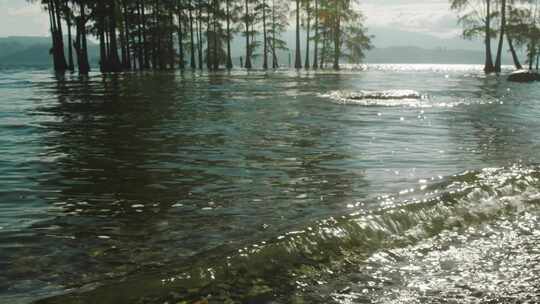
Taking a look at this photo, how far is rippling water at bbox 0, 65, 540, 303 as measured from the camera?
3041 mm

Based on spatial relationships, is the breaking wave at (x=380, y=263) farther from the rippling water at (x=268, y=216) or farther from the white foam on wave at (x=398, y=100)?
the white foam on wave at (x=398, y=100)

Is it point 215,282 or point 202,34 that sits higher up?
point 202,34

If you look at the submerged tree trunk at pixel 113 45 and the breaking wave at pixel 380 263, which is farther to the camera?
the submerged tree trunk at pixel 113 45

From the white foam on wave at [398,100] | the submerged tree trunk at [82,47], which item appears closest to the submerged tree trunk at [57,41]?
the submerged tree trunk at [82,47]

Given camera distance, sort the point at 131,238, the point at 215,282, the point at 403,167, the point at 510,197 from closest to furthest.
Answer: the point at 215,282
the point at 131,238
the point at 510,197
the point at 403,167

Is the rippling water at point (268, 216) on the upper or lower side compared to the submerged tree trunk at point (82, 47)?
lower

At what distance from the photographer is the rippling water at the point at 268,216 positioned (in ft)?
9.98

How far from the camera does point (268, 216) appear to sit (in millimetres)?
4402

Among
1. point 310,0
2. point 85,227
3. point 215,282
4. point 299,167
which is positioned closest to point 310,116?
point 299,167

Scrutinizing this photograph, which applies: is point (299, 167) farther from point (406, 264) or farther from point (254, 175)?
point (406, 264)

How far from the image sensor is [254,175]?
19.9 feet

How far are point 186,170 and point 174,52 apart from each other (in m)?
63.0

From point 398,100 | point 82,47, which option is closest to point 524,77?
point 398,100

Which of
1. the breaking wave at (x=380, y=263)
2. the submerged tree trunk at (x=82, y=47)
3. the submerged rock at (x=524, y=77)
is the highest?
the submerged tree trunk at (x=82, y=47)
